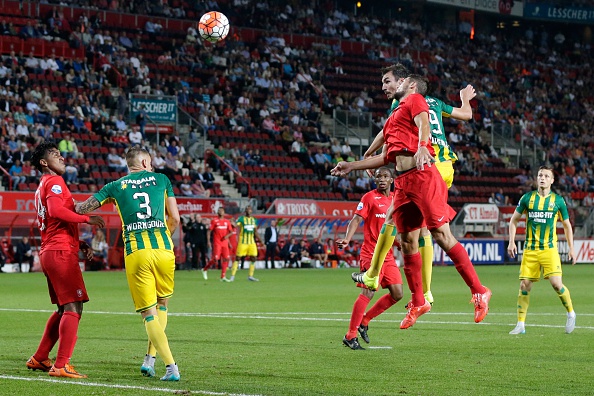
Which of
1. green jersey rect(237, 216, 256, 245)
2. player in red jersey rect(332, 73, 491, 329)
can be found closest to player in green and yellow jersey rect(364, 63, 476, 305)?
player in red jersey rect(332, 73, 491, 329)

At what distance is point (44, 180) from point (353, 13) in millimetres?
51683

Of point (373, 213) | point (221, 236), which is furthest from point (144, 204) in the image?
point (221, 236)

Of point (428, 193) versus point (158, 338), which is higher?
point (428, 193)

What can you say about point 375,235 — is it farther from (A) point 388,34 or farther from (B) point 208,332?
(A) point 388,34

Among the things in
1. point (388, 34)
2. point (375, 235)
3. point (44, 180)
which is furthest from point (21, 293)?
point (388, 34)

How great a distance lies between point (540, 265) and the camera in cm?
1600

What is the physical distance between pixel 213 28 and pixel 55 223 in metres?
18.4

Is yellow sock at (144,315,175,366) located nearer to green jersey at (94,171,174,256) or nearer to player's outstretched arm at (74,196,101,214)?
green jersey at (94,171,174,256)

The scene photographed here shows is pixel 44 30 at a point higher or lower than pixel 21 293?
higher

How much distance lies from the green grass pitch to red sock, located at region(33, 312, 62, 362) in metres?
0.22

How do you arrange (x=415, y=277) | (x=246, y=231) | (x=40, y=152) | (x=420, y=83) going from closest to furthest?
1. (x=40, y=152)
2. (x=420, y=83)
3. (x=415, y=277)
4. (x=246, y=231)

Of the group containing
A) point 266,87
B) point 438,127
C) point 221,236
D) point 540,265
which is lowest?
point 221,236

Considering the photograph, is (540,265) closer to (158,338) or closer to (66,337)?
(158,338)

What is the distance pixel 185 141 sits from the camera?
42.3m
